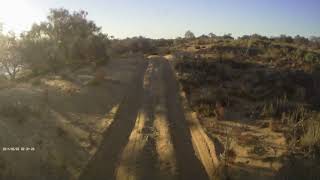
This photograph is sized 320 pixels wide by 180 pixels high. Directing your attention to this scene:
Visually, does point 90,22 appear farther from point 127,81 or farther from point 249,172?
point 249,172

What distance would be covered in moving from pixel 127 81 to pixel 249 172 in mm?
20318

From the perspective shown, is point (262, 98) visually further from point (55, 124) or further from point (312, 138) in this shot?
point (55, 124)

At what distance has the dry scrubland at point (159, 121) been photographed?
12.9 metres

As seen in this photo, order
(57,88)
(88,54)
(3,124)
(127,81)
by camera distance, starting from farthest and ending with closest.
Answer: (88,54) < (127,81) < (57,88) < (3,124)

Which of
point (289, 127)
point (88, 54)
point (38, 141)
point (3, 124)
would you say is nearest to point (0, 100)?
point (3, 124)

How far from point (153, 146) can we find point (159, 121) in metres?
4.05

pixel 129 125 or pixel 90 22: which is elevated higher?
pixel 90 22

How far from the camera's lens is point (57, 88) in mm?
27328

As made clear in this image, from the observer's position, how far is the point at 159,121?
1912 centimetres

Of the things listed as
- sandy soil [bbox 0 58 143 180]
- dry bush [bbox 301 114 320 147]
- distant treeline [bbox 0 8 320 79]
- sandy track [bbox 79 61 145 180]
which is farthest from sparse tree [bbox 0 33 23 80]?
dry bush [bbox 301 114 320 147]

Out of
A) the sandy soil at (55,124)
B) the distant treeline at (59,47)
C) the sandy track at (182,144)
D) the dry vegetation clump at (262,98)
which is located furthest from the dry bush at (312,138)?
the distant treeline at (59,47)

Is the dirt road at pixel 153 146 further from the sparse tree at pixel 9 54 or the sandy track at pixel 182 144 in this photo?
the sparse tree at pixel 9 54

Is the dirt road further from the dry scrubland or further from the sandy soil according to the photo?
the sandy soil

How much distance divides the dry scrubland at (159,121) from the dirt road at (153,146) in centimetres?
4
